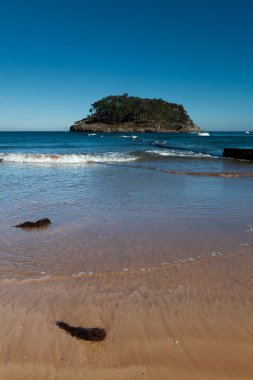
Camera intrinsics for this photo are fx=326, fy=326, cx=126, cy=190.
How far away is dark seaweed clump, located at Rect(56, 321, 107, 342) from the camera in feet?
10.1

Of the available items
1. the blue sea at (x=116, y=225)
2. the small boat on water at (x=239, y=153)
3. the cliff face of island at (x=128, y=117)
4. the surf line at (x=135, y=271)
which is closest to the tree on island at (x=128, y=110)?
the cliff face of island at (x=128, y=117)

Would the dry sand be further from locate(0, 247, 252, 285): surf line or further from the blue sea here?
the blue sea

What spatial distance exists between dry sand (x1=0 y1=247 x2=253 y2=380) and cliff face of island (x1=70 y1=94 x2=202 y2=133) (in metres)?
114

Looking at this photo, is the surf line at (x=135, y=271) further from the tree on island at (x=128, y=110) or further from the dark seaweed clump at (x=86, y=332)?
the tree on island at (x=128, y=110)

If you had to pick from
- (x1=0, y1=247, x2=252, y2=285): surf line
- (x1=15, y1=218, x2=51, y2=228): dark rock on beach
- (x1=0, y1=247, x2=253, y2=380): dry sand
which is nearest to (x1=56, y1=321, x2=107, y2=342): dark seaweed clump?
(x1=0, y1=247, x2=253, y2=380): dry sand

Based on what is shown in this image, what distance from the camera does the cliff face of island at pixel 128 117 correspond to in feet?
403

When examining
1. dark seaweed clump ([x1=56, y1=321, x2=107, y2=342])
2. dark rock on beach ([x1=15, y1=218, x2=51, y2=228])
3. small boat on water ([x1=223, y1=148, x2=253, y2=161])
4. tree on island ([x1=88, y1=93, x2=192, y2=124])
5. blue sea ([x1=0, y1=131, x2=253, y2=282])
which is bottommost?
small boat on water ([x1=223, y1=148, x2=253, y2=161])

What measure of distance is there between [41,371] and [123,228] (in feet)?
13.0

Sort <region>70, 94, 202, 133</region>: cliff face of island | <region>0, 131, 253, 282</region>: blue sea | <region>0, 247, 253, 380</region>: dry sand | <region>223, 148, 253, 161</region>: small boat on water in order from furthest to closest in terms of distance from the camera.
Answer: <region>70, 94, 202, 133</region>: cliff face of island < <region>223, 148, 253, 161</region>: small boat on water < <region>0, 131, 253, 282</region>: blue sea < <region>0, 247, 253, 380</region>: dry sand

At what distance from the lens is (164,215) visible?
754 centimetres

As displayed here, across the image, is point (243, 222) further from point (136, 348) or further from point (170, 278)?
point (136, 348)

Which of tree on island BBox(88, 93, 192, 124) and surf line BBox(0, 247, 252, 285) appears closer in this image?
surf line BBox(0, 247, 252, 285)

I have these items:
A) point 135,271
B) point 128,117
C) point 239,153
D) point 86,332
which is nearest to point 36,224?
point 135,271

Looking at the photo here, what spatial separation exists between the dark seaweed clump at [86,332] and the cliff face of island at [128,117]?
11441 centimetres
